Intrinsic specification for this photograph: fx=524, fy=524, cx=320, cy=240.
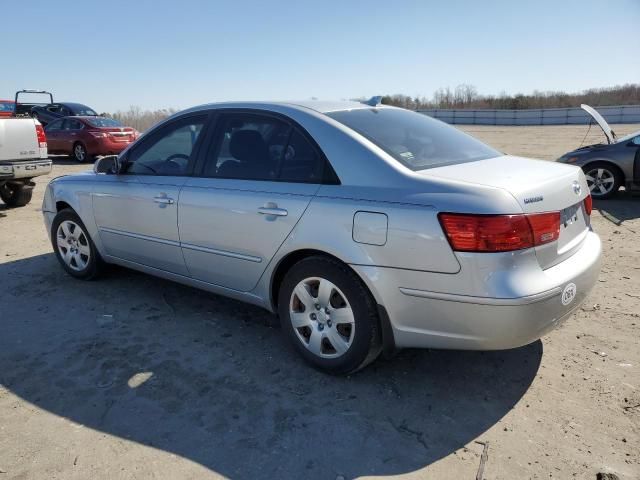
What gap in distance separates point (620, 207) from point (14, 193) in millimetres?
10088

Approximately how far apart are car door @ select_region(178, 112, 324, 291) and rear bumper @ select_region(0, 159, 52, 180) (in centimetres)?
558

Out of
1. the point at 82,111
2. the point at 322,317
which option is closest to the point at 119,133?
the point at 82,111

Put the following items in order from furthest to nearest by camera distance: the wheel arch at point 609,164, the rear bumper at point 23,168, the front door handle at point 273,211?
the wheel arch at point 609,164 → the rear bumper at point 23,168 → the front door handle at point 273,211

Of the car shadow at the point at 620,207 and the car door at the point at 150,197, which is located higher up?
the car door at the point at 150,197

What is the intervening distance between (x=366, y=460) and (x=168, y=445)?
1013 mm

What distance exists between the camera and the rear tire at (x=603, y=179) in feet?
28.8

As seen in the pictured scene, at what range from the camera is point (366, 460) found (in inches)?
100

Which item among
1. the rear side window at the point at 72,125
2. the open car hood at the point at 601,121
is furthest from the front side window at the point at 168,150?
the rear side window at the point at 72,125

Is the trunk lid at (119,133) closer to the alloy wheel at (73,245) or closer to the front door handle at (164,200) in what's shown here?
the alloy wheel at (73,245)

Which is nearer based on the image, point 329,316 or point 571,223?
point 571,223

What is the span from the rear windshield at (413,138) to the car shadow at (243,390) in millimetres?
1342

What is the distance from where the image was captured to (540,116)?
42.7 m

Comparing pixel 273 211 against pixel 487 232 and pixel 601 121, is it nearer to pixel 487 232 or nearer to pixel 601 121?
pixel 487 232

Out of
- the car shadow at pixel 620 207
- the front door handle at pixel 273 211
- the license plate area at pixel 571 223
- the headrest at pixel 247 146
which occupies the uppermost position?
the headrest at pixel 247 146
